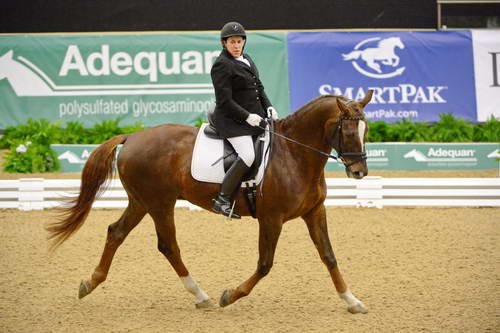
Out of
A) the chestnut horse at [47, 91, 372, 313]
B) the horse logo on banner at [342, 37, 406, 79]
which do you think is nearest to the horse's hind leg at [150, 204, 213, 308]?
the chestnut horse at [47, 91, 372, 313]

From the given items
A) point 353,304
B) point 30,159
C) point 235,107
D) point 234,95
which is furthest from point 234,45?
point 30,159

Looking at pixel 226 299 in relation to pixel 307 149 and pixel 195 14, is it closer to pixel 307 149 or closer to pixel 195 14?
pixel 307 149

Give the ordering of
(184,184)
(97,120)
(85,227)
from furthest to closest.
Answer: (97,120) → (85,227) → (184,184)

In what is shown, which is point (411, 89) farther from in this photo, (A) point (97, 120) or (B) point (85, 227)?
(B) point (85, 227)

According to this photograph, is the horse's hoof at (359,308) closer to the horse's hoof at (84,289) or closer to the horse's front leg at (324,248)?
the horse's front leg at (324,248)

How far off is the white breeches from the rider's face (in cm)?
70

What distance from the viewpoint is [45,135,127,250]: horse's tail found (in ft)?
19.2

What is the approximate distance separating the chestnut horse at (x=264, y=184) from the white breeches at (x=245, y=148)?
0.19 meters

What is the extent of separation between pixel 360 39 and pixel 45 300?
10095mm

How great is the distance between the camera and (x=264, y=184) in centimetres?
530

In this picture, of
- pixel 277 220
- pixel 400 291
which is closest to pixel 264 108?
pixel 277 220

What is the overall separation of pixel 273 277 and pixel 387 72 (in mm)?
8595

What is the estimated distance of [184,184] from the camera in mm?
5641

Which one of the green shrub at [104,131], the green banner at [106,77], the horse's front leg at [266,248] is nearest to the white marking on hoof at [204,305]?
the horse's front leg at [266,248]
